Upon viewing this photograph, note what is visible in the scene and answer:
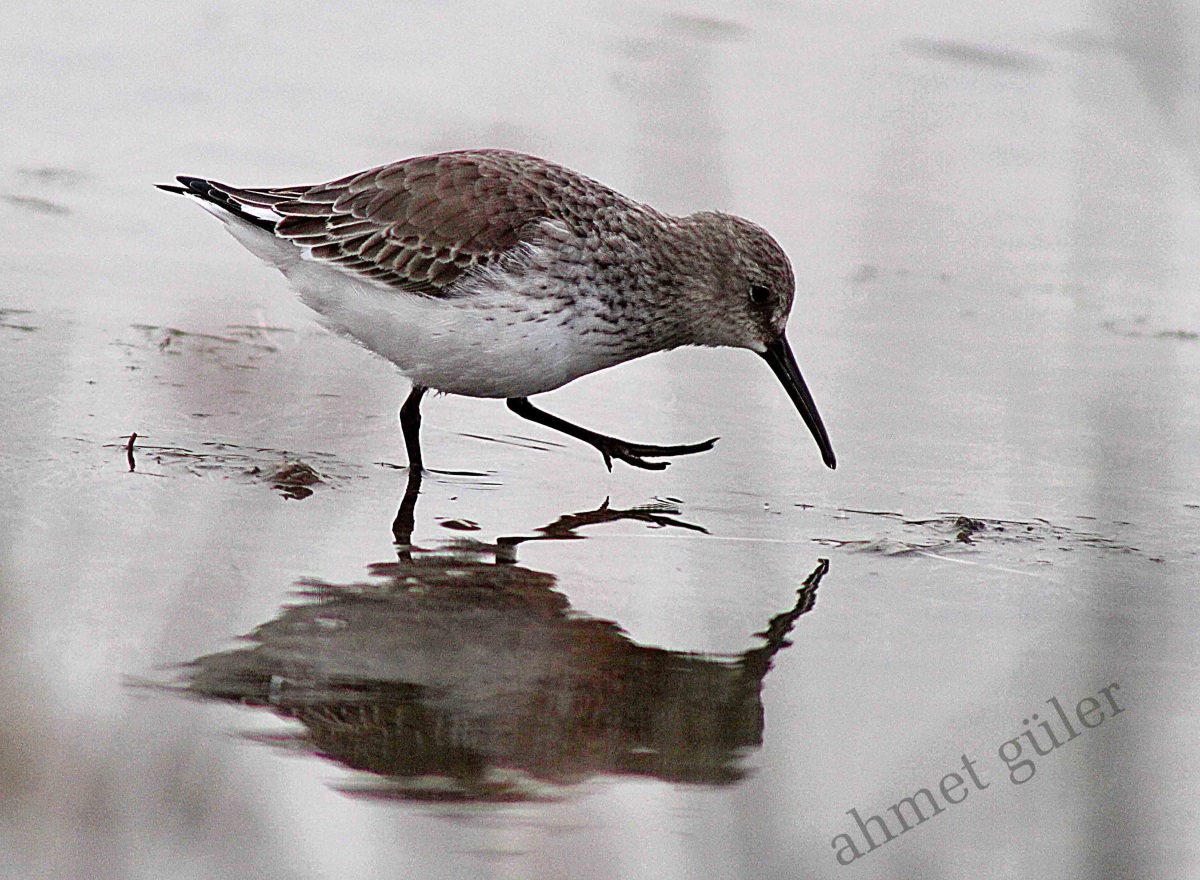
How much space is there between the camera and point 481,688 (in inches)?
138

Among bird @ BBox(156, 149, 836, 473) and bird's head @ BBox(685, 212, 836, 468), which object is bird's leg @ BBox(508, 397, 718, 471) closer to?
bird @ BBox(156, 149, 836, 473)

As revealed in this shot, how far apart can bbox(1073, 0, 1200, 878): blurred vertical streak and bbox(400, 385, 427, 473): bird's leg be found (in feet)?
6.48

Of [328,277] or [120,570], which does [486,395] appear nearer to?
[328,277]

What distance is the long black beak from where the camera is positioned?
531 cm

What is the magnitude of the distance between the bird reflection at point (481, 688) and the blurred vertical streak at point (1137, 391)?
759 mm

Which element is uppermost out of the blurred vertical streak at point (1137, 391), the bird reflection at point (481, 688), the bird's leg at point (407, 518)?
the blurred vertical streak at point (1137, 391)

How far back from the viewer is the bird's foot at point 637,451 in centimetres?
530

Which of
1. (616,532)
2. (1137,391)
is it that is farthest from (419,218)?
(1137,391)

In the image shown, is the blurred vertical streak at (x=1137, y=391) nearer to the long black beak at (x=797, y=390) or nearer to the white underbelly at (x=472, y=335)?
the long black beak at (x=797, y=390)

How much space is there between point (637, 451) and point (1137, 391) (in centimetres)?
221

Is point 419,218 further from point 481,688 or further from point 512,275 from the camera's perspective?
point 481,688

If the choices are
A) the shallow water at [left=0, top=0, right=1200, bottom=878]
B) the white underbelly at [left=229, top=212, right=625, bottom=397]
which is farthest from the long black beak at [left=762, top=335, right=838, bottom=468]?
the white underbelly at [left=229, top=212, right=625, bottom=397]

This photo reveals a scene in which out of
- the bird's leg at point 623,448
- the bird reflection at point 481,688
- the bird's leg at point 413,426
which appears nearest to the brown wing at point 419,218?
the bird's leg at point 413,426

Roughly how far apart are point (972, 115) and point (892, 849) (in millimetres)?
7731
